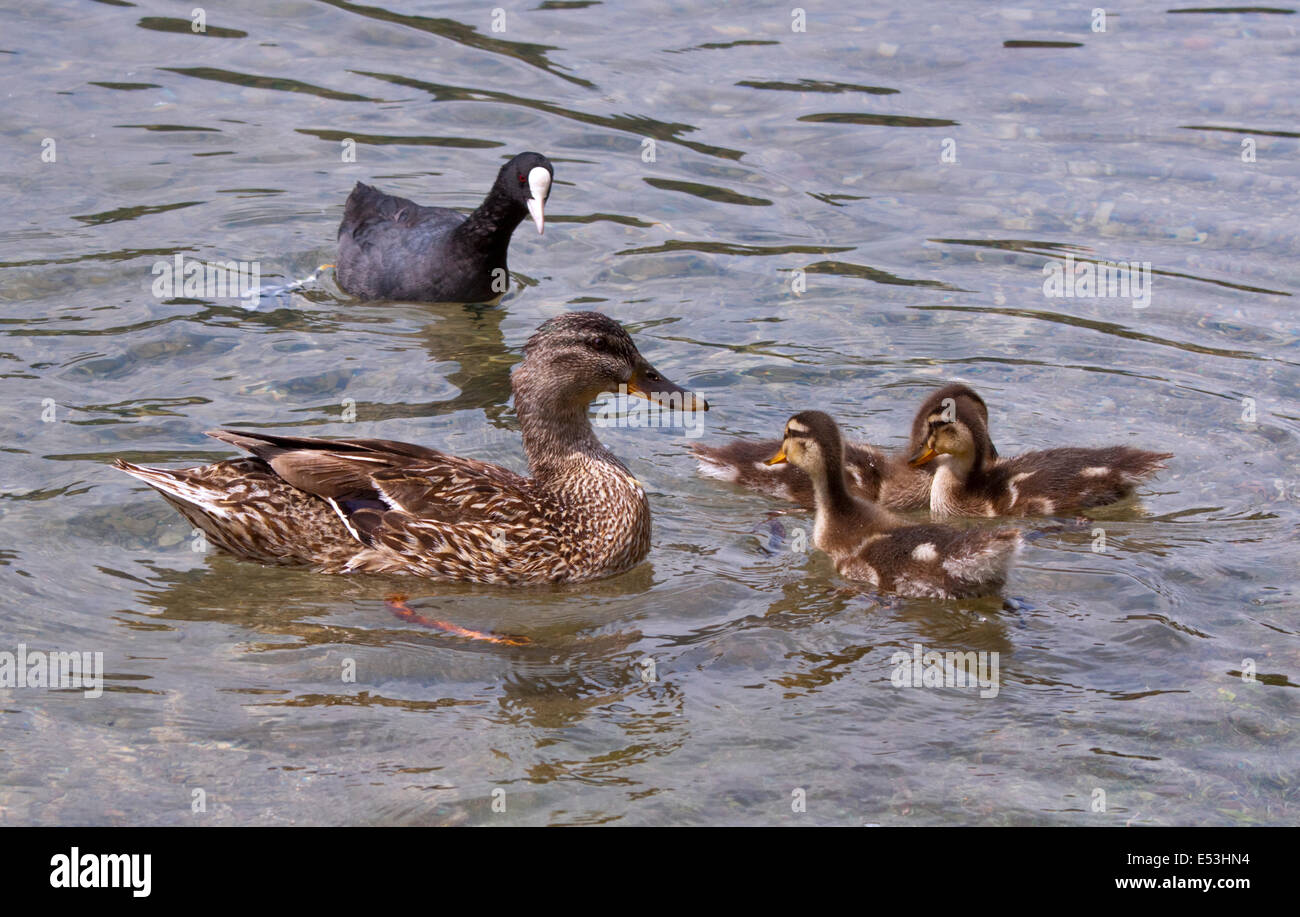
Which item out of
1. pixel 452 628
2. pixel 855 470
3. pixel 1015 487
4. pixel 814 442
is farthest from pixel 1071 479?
pixel 452 628

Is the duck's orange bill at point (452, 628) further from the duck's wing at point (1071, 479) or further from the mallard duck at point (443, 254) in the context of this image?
the mallard duck at point (443, 254)

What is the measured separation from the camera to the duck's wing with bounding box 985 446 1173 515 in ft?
28.1

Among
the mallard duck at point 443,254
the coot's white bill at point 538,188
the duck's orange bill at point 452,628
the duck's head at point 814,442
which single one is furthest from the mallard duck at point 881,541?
the mallard duck at point 443,254

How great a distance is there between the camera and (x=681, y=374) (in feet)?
33.1

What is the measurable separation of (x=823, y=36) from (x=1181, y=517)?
8.25 m

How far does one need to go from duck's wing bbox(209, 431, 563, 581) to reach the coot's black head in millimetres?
3631

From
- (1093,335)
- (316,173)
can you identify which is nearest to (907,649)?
(1093,335)

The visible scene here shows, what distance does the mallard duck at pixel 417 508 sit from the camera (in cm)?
779

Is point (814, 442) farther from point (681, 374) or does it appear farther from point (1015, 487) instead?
point (681, 374)

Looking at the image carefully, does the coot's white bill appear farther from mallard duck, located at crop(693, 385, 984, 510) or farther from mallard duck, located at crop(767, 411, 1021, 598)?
mallard duck, located at crop(767, 411, 1021, 598)

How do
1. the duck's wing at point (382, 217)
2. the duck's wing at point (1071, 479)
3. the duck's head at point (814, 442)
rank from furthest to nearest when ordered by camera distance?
the duck's wing at point (382, 217) < the duck's wing at point (1071, 479) < the duck's head at point (814, 442)

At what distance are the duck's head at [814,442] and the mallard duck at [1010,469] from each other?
77 centimetres

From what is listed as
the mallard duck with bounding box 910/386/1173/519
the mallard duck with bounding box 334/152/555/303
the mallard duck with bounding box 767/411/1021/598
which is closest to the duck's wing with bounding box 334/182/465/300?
the mallard duck with bounding box 334/152/555/303

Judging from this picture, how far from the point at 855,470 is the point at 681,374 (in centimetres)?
155
